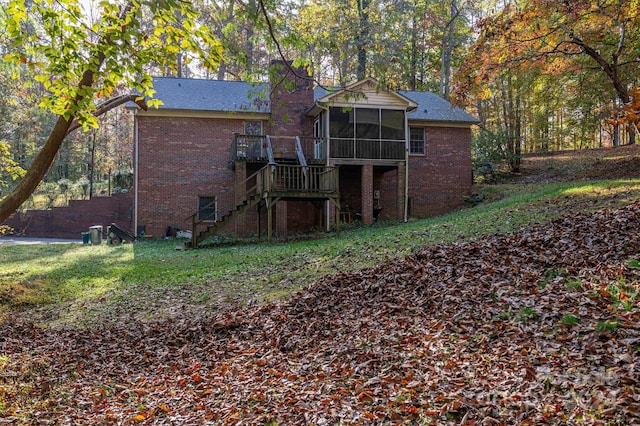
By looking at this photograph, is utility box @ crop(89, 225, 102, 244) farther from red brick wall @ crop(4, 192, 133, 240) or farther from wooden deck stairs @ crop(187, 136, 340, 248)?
wooden deck stairs @ crop(187, 136, 340, 248)

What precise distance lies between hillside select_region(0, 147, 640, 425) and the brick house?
10.1 meters

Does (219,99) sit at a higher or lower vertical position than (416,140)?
higher

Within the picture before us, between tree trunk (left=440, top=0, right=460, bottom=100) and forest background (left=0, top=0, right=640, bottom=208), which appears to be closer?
forest background (left=0, top=0, right=640, bottom=208)

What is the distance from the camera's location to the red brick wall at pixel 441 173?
69.8 feet

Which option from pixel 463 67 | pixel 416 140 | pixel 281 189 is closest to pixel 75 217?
pixel 281 189

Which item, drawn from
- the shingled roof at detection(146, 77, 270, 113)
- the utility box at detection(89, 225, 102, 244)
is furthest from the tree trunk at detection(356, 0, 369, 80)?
the utility box at detection(89, 225, 102, 244)

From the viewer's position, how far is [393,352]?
491 centimetres

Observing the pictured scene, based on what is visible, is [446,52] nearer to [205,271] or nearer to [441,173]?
[441,173]

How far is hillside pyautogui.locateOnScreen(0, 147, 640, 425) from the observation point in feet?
12.4

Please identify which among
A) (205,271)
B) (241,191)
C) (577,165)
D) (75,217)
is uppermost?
(577,165)

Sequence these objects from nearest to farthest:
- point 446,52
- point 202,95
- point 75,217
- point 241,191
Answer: point 241,191, point 202,95, point 75,217, point 446,52

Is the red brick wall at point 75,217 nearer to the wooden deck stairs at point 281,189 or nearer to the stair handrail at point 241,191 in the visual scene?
the stair handrail at point 241,191

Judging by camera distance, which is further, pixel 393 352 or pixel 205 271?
pixel 205 271

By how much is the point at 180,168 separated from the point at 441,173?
38.0ft
